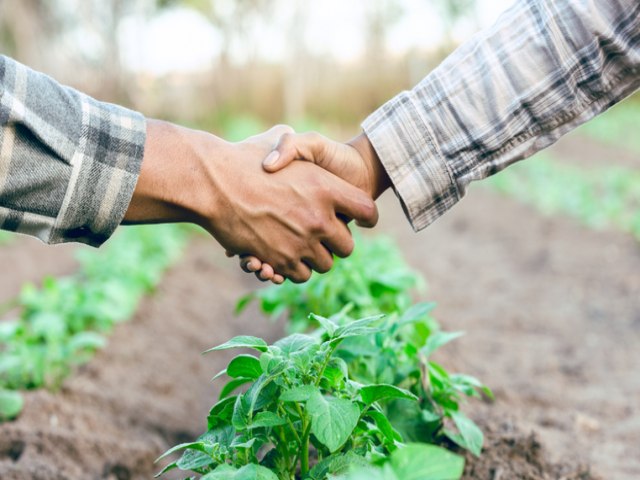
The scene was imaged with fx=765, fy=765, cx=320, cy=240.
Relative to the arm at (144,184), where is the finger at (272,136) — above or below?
above

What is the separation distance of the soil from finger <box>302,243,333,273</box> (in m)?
0.64

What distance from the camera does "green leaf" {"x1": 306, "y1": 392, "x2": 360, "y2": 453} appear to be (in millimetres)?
1246

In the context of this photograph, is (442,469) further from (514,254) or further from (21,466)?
(514,254)

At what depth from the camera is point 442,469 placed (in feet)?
3.12

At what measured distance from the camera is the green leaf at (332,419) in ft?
4.09

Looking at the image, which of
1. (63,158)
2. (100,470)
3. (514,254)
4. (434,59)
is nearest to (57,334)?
(100,470)

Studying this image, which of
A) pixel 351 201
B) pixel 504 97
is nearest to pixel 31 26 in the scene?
pixel 351 201

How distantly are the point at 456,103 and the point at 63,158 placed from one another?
3.72ft

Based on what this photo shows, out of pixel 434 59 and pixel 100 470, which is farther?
pixel 434 59

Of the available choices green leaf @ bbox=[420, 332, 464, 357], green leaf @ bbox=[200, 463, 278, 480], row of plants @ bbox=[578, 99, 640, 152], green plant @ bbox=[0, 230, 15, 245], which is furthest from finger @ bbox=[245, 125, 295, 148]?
row of plants @ bbox=[578, 99, 640, 152]

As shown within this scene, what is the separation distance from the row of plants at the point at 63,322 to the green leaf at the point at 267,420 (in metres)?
1.48

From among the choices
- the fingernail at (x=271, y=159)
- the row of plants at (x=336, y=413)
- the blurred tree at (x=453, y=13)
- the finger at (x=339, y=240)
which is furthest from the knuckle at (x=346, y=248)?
the blurred tree at (x=453, y=13)

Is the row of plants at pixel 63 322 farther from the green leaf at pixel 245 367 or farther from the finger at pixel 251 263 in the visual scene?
the green leaf at pixel 245 367

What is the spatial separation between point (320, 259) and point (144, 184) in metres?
0.68
